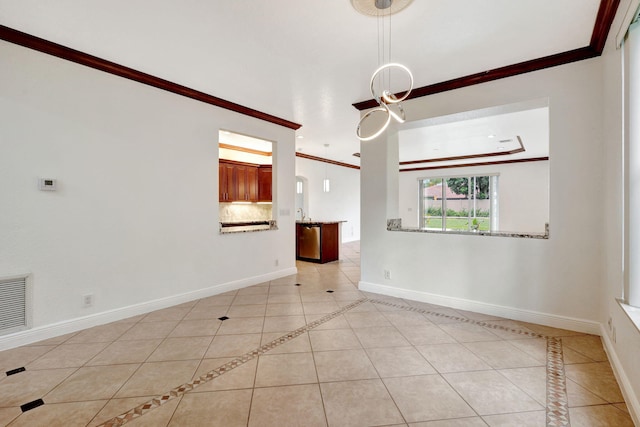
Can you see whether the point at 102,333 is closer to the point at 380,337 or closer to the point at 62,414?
the point at 62,414

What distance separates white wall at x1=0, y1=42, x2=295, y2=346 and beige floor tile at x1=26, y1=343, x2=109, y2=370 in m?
0.44

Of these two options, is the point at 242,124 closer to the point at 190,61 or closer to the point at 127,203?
the point at 190,61

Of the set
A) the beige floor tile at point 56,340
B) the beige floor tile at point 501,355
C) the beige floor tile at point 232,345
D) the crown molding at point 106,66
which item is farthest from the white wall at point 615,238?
the beige floor tile at point 56,340

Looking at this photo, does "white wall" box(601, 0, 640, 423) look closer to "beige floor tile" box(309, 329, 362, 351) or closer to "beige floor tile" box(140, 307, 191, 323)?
"beige floor tile" box(309, 329, 362, 351)

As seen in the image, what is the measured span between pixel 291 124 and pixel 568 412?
4960mm

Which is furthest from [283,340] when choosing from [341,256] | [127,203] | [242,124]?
[341,256]

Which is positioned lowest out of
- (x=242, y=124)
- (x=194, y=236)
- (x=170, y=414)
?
(x=170, y=414)

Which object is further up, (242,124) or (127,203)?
(242,124)

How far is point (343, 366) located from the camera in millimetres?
2283

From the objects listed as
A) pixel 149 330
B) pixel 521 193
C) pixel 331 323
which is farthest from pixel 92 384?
pixel 521 193

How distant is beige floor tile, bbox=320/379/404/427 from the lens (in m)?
1.70

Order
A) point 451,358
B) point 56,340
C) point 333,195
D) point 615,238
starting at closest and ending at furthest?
1. point 615,238
2. point 451,358
3. point 56,340
4. point 333,195

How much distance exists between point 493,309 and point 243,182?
5.50m

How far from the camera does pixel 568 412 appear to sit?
1759mm
